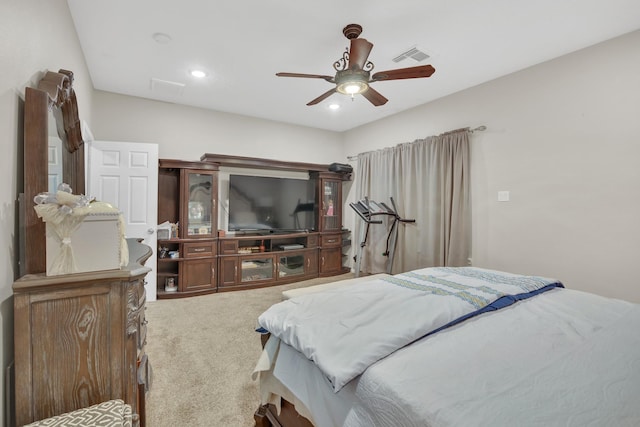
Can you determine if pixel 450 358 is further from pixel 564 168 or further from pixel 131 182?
pixel 131 182

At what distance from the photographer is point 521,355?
108 centimetres

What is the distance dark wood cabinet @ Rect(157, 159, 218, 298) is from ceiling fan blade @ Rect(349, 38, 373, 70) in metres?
2.66

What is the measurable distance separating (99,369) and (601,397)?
5.72 ft

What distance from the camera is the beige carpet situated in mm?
1787

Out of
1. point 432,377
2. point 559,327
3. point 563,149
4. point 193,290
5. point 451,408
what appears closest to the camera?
point 451,408

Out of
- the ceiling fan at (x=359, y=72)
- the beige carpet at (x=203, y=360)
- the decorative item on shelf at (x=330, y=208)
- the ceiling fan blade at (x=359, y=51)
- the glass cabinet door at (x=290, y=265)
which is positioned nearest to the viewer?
the beige carpet at (x=203, y=360)

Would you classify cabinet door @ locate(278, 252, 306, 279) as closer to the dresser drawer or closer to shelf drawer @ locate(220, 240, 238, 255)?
the dresser drawer

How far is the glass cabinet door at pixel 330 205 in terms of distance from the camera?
5.25 meters

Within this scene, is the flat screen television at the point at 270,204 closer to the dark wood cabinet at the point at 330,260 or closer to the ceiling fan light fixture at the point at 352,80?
the dark wood cabinet at the point at 330,260

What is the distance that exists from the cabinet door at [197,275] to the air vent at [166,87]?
2258 millimetres

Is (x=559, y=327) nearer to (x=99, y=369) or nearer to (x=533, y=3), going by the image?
(x=99, y=369)

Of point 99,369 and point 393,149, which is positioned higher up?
point 393,149

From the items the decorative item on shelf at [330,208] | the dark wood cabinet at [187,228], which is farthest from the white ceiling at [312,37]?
the decorative item on shelf at [330,208]

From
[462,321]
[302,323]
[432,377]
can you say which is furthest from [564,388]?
[302,323]
